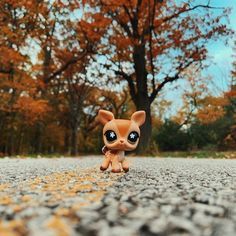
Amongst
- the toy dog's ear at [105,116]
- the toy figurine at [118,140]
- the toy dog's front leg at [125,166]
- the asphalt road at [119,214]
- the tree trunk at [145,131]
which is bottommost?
the asphalt road at [119,214]

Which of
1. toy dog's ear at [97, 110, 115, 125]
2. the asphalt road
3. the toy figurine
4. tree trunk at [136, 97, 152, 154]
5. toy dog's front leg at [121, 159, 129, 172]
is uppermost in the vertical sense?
tree trunk at [136, 97, 152, 154]

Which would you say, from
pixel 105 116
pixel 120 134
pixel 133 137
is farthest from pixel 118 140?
pixel 105 116

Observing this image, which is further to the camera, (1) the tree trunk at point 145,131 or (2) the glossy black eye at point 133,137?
(1) the tree trunk at point 145,131

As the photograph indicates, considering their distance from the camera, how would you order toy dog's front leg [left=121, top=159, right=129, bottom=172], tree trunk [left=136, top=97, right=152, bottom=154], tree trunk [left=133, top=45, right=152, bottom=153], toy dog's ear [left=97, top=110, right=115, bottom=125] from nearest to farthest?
toy dog's front leg [left=121, top=159, right=129, bottom=172] → toy dog's ear [left=97, top=110, right=115, bottom=125] → tree trunk [left=136, top=97, right=152, bottom=154] → tree trunk [left=133, top=45, right=152, bottom=153]

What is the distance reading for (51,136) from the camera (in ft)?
115

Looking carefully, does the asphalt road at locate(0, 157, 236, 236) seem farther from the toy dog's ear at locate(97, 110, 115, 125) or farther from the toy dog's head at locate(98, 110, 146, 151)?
the toy dog's ear at locate(97, 110, 115, 125)

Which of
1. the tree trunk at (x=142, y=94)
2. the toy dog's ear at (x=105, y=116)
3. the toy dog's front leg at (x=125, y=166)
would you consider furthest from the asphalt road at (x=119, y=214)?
the tree trunk at (x=142, y=94)

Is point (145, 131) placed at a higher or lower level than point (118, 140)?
higher

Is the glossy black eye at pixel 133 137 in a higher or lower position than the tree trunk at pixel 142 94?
lower

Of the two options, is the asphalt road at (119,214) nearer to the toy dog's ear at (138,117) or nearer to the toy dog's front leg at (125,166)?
the toy dog's front leg at (125,166)

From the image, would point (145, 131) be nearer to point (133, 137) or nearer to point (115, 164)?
point (133, 137)

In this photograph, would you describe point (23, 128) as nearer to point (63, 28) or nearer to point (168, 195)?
point (63, 28)

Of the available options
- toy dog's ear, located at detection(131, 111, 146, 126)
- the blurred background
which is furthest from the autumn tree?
toy dog's ear, located at detection(131, 111, 146, 126)

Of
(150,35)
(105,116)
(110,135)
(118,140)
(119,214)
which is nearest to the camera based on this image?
(119,214)
